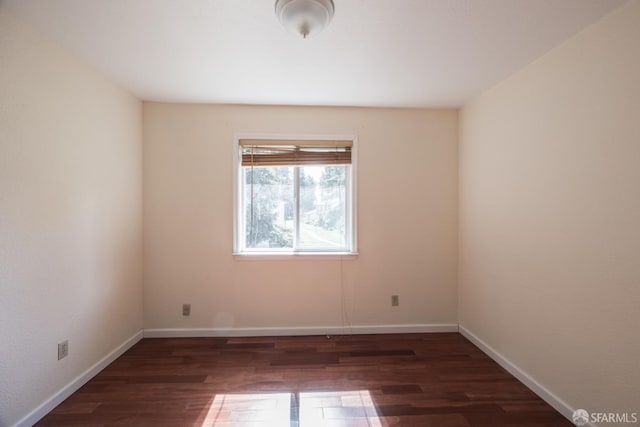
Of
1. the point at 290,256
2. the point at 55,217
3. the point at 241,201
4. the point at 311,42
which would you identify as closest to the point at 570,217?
the point at 311,42

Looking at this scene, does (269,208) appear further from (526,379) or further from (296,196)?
(526,379)

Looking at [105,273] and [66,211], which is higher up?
[66,211]

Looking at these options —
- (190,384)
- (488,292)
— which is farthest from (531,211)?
(190,384)

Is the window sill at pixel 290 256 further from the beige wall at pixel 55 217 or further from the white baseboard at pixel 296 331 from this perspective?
the beige wall at pixel 55 217

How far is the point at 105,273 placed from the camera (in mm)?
2246

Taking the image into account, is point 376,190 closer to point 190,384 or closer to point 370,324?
point 370,324

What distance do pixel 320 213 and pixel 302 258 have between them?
0.54m

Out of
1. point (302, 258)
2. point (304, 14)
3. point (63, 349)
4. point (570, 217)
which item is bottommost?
point (63, 349)

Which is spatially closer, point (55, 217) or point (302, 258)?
point (55, 217)

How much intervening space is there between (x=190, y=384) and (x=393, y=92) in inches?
118

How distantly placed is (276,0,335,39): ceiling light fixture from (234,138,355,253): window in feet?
4.63

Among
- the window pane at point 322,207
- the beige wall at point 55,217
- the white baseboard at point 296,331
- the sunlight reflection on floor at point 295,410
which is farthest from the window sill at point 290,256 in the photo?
the sunlight reflection on floor at point 295,410

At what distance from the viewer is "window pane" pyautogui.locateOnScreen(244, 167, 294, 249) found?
292 cm
